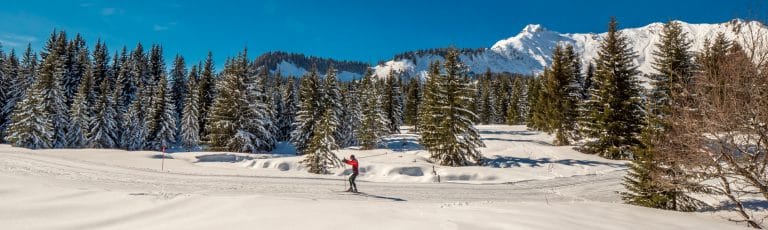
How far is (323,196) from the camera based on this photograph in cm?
1720

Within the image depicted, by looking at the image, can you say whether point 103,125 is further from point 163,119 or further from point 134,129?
point 163,119

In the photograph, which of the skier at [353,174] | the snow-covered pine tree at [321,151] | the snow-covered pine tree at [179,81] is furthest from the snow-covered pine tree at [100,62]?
the skier at [353,174]

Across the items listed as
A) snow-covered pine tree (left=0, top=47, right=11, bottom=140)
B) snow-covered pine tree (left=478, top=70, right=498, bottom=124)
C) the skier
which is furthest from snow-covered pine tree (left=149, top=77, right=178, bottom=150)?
snow-covered pine tree (left=478, top=70, right=498, bottom=124)

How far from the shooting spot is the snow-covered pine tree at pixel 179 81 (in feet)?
230

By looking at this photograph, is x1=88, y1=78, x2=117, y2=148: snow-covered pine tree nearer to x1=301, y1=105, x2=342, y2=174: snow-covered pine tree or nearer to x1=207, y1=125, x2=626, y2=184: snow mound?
x1=207, y1=125, x2=626, y2=184: snow mound

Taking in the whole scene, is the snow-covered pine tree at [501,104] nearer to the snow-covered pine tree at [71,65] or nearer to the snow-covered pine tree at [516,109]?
the snow-covered pine tree at [516,109]

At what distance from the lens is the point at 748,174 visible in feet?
46.7

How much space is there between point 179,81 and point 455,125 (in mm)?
56856

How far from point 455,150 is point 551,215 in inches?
728

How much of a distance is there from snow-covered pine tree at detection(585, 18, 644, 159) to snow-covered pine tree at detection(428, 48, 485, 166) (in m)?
9.91

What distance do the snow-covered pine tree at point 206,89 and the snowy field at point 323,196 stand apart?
2525cm

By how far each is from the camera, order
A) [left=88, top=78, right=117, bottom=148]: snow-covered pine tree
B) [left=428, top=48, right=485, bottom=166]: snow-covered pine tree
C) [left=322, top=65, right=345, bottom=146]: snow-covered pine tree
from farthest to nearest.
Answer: [left=88, top=78, right=117, bottom=148]: snow-covered pine tree → [left=322, top=65, right=345, bottom=146]: snow-covered pine tree → [left=428, top=48, right=485, bottom=166]: snow-covered pine tree

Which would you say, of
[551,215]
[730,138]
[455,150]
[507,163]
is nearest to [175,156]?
[455,150]

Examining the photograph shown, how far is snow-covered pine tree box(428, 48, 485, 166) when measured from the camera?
3169cm
